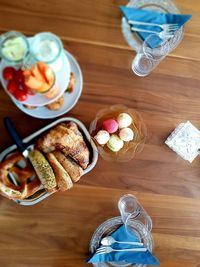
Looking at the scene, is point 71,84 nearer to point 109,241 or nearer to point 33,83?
point 33,83

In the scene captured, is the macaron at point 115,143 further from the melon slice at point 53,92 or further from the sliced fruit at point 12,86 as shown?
the sliced fruit at point 12,86

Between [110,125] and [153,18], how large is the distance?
0.36 metres

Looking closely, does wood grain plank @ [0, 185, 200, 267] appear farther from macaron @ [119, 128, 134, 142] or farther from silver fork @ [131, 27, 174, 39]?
silver fork @ [131, 27, 174, 39]

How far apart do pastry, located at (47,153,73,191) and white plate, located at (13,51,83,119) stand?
127 millimetres

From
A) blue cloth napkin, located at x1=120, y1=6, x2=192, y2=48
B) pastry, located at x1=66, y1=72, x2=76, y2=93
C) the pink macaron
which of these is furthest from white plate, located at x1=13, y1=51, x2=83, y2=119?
blue cloth napkin, located at x1=120, y1=6, x2=192, y2=48

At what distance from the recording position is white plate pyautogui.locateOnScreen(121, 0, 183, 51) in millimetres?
1048

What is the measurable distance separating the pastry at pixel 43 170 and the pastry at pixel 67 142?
1.1 inches

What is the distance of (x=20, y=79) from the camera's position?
2.97 feet

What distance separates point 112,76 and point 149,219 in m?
0.49

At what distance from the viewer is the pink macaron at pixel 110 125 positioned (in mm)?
1041

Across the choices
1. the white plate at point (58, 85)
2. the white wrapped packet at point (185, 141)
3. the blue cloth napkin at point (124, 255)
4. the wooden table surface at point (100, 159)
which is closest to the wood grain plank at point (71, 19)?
the wooden table surface at point (100, 159)

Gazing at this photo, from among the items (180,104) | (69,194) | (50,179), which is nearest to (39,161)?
(50,179)

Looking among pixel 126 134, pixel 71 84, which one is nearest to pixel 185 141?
pixel 126 134

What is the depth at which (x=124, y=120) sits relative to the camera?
41.1 inches
